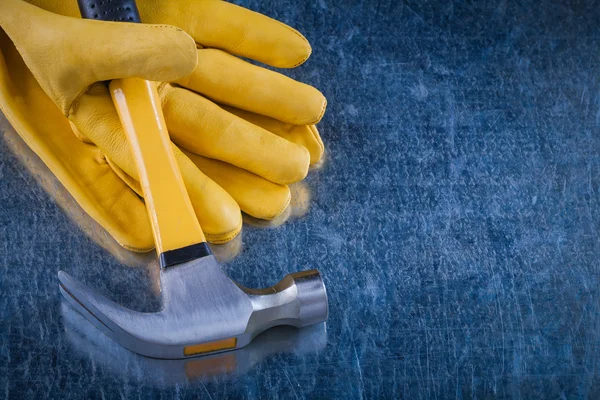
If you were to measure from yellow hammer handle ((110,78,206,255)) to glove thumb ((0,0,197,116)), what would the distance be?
0.11ft

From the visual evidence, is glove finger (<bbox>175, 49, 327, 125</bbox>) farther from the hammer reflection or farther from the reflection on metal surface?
the hammer reflection

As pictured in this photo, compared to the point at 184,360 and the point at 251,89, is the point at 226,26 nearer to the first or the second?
the point at 251,89

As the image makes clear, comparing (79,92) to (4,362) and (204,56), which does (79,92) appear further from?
(4,362)

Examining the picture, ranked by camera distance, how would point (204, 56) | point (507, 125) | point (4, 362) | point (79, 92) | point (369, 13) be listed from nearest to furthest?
point (4, 362), point (79, 92), point (204, 56), point (507, 125), point (369, 13)

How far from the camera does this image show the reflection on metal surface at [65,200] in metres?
1.25

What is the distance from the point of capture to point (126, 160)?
49.0 inches

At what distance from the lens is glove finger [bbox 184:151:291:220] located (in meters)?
1.31

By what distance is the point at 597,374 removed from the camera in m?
1.19

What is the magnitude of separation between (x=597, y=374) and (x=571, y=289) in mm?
138

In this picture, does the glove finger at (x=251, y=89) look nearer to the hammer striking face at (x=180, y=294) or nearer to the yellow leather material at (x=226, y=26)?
the yellow leather material at (x=226, y=26)

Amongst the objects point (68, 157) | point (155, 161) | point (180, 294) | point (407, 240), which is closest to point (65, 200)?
point (68, 157)

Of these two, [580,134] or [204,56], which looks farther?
[580,134]

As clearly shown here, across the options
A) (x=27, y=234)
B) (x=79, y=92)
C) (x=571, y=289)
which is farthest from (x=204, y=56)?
(x=571, y=289)

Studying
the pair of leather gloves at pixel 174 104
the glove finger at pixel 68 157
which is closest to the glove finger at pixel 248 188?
the pair of leather gloves at pixel 174 104
